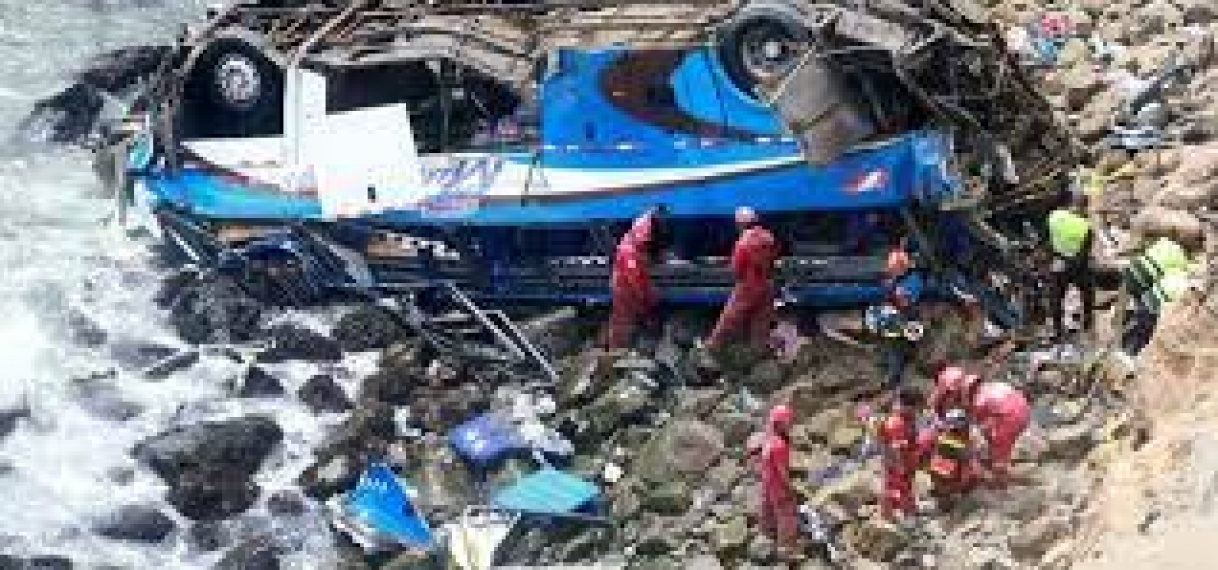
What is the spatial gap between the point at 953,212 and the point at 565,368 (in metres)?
2.85

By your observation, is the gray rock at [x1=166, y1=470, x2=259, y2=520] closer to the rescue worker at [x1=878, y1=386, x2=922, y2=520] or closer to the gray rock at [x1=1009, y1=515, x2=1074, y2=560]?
the rescue worker at [x1=878, y1=386, x2=922, y2=520]

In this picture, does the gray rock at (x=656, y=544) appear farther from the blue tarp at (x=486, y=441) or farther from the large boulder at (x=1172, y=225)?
the large boulder at (x=1172, y=225)

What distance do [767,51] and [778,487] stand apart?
319cm

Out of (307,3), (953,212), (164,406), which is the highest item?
(307,3)

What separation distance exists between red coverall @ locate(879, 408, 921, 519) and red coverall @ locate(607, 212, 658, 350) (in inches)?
99.9

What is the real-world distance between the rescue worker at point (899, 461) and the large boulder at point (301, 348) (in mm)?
4637

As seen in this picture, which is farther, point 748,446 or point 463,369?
point 463,369

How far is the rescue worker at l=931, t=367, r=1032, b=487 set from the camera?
1027 cm

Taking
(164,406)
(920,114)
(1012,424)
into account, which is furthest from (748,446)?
(164,406)

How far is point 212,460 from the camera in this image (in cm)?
1255

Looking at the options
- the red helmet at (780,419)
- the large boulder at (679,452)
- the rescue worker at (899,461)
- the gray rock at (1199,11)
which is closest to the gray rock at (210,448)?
the large boulder at (679,452)

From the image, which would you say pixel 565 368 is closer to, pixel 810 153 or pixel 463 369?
pixel 463 369

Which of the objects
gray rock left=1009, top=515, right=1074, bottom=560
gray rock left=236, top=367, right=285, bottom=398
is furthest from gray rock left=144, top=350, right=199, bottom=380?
gray rock left=1009, top=515, right=1074, bottom=560

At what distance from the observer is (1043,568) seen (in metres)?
9.69
